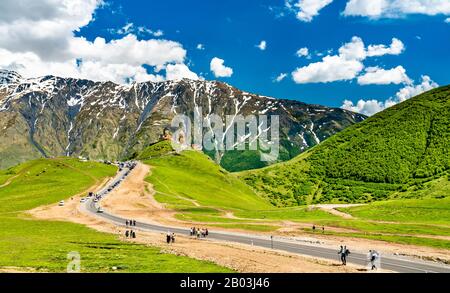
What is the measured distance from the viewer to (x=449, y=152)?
196 m

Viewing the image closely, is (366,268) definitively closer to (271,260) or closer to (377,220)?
(271,260)

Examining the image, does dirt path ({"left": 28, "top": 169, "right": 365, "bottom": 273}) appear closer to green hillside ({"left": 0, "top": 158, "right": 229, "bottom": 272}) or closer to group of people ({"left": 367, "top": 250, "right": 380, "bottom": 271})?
group of people ({"left": 367, "top": 250, "right": 380, "bottom": 271})

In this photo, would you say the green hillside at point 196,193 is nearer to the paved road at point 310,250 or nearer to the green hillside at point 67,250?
the paved road at point 310,250

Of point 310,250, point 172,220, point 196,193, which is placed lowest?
point 310,250

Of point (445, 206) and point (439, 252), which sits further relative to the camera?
point (445, 206)

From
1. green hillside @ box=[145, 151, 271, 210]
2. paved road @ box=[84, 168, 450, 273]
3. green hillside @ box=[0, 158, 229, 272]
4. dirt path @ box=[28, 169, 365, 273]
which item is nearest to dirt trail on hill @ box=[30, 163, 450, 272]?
dirt path @ box=[28, 169, 365, 273]

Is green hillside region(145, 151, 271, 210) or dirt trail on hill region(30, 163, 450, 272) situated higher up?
green hillside region(145, 151, 271, 210)

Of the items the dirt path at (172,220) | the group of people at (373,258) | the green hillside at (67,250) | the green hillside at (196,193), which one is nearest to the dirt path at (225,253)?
the group of people at (373,258)

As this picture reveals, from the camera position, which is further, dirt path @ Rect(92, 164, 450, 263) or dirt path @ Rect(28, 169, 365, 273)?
dirt path @ Rect(92, 164, 450, 263)

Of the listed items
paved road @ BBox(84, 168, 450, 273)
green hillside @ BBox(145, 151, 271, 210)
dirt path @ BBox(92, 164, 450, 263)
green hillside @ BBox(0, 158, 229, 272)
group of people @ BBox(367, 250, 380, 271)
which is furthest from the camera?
green hillside @ BBox(145, 151, 271, 210)

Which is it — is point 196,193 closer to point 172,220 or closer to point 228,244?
point 172,220

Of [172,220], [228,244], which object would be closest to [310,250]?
[228,244]
